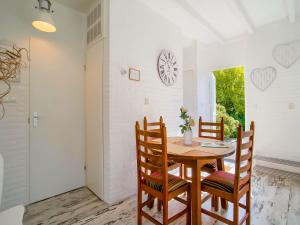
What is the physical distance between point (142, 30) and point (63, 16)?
1.18 meters

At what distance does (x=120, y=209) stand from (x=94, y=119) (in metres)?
1.24

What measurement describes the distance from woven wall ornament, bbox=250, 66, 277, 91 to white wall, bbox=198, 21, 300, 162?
72 mm

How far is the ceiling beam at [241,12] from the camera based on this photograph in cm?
263

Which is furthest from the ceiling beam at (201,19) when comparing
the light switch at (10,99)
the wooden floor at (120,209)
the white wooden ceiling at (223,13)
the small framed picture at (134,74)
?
the wooden floor at (120,209)

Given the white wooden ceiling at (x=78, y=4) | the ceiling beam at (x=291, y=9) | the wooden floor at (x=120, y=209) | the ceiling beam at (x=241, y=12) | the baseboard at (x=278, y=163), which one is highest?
the ceiling beam at (x=241, y=12)

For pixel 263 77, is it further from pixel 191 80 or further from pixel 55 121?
pixel 55 121

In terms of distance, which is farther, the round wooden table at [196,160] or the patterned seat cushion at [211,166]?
the patterned seat cushion at [211,166]

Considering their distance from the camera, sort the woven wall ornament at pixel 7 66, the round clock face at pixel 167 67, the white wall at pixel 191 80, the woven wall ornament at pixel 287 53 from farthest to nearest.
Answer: the white wall at pixel 191 80, the woven wall ornament at pixel 287 53, the round clock face at pixel 167 67, the woven wall ornament at pixel 7 66

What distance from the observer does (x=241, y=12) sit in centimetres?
291

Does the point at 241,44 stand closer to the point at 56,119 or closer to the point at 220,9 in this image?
the point at 220,9

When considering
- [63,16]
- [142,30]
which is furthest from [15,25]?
[142,30]

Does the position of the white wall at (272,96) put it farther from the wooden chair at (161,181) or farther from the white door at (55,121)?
the white door at (55,121)

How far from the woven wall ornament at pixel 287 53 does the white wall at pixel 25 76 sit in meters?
3.80

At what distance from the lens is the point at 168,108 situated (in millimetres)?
3066
